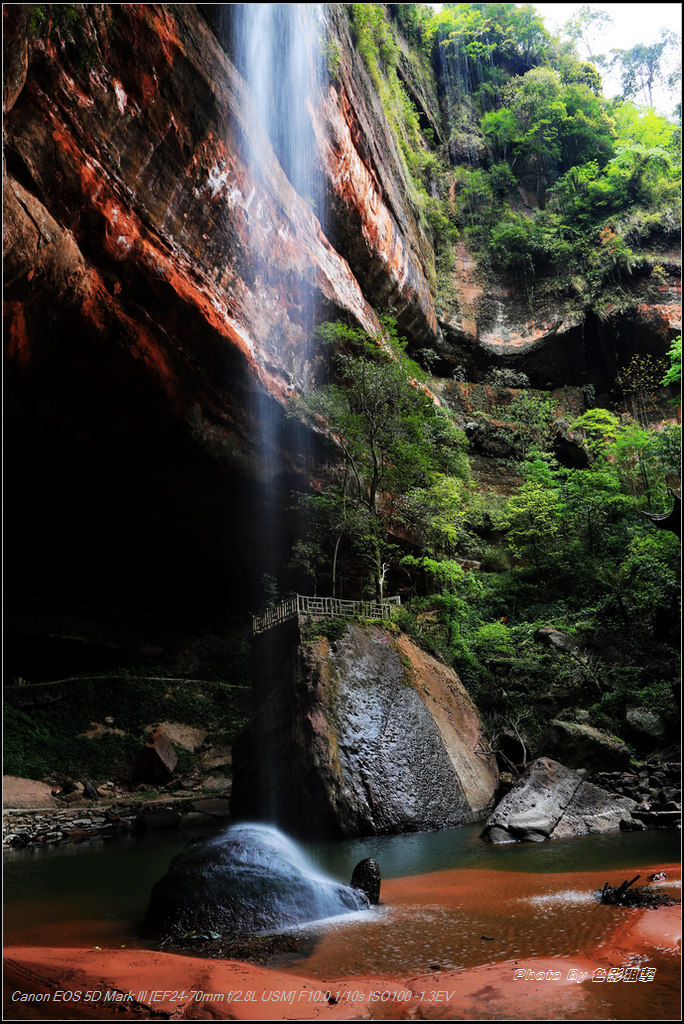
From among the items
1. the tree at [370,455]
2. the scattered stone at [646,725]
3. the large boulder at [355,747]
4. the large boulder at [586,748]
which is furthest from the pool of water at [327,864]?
the tree at [370,455]

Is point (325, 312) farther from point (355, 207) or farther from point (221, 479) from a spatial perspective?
point (221, 479)

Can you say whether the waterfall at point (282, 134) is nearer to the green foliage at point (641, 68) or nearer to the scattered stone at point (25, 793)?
the scattered stone at point (25, 793)

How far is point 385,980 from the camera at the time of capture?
12.3ft

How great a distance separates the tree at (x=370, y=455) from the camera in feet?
41.4

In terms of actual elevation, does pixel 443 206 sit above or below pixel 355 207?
above

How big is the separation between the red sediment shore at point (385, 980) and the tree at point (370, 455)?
7825 millimetres

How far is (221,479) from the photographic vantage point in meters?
13.7

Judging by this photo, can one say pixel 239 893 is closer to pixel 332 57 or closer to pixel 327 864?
pixel 327 864

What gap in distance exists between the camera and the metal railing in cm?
1030

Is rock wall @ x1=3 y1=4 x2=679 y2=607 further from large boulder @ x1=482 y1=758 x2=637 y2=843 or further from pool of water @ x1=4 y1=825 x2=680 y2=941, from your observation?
large boulder @ x1=482 y1=758 x2=637 y2=843

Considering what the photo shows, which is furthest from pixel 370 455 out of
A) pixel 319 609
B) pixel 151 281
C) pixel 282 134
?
pixel 282 134

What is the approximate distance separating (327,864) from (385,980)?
364 centimetres

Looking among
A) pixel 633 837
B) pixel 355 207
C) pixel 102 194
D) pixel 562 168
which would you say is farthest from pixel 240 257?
pixel 562 168

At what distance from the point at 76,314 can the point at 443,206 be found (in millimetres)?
23047
